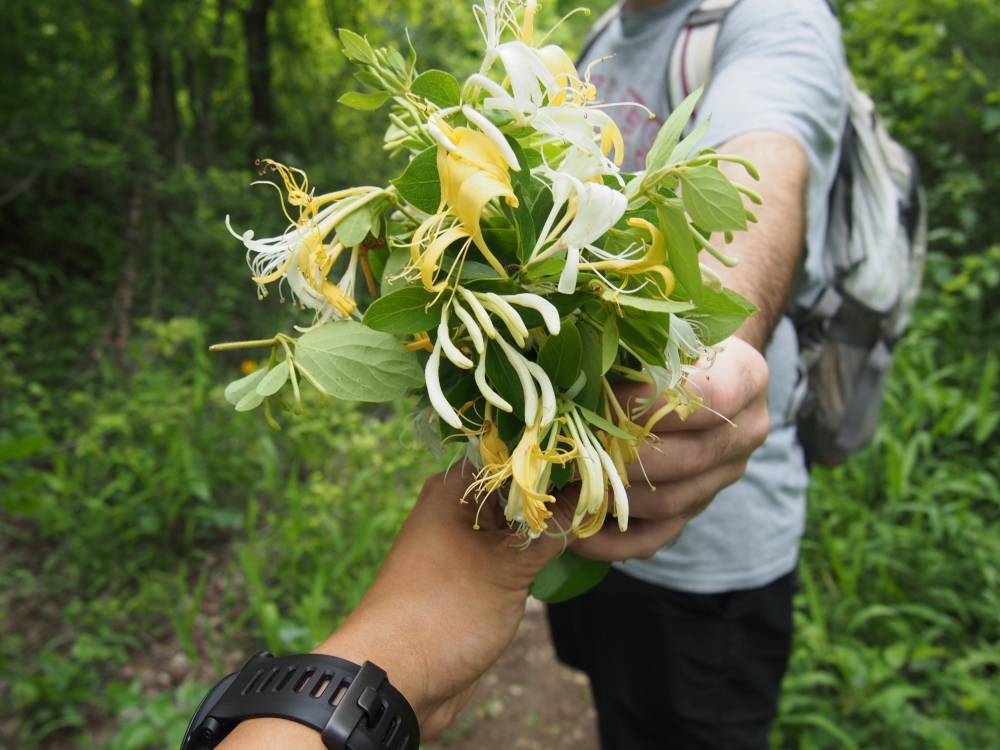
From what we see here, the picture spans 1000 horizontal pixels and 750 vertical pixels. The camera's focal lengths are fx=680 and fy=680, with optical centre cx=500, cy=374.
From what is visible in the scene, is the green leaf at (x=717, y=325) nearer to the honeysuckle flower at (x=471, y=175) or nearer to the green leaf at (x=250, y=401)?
the honeysuckle flower at (x=471, y=175)

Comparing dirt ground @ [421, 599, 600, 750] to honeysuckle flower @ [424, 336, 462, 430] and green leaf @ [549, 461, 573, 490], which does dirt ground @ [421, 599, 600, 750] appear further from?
honeysuckle flower @ [424, 336, 462, 430]

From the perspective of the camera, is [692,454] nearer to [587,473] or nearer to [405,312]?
[587,473]

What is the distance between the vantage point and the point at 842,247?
48.4 inches

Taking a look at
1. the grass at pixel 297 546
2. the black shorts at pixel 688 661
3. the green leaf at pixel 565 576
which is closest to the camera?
the green leaf at pixel 565 576

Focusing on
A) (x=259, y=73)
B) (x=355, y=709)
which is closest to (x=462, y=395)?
(x=355, y=709)

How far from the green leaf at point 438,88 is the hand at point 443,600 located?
330mm

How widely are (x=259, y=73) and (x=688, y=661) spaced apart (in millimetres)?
4289

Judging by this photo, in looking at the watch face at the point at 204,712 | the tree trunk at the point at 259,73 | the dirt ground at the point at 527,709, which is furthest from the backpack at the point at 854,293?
the tree trunk at the point at 259,73

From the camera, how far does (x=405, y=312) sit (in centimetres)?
49

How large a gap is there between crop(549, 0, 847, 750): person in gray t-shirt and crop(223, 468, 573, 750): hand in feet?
1.44

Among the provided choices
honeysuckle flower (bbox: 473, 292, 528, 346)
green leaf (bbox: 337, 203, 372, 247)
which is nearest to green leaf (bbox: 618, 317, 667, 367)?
honeysuckle flower (bbox: 473, 292, 528, 346)

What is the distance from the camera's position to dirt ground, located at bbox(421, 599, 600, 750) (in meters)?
1.84

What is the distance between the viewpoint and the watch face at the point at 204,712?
57 centimetres

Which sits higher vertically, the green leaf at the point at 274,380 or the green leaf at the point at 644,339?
the green leaf at the point at 644,339
